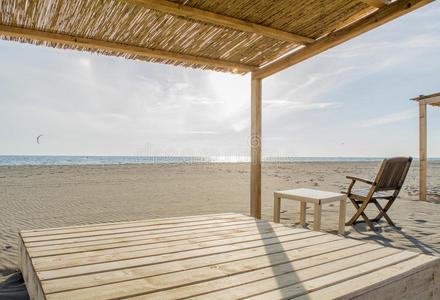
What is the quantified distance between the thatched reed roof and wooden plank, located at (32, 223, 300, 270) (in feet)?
6.30

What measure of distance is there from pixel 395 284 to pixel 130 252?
5.28 feet

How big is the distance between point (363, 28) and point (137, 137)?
3759 cm

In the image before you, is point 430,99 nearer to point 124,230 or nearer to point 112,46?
point 112,46

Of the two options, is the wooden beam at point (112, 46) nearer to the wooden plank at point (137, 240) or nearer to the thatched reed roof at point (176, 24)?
the thatched reed roof at point (176, 24)

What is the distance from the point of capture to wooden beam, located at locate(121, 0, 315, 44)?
7.16 feet

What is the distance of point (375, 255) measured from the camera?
1.77m

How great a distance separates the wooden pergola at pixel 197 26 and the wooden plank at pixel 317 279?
1.94 metres

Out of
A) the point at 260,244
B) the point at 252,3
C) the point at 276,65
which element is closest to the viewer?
the point at 260,244

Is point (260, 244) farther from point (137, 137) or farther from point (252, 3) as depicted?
point (137, 137)

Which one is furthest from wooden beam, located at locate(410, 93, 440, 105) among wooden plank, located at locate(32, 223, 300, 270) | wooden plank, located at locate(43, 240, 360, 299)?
wooden plank, located at locate(43, 240, 360, 299)

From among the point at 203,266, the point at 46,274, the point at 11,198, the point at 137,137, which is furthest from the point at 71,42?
the point at 137,137

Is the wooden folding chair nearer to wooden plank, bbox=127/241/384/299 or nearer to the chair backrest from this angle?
the chair backrest

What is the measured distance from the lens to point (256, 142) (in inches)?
147

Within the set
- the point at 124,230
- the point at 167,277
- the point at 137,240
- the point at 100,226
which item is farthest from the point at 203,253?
A: the point at 100,226
